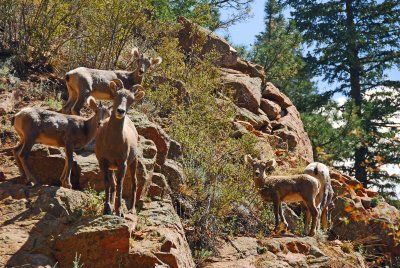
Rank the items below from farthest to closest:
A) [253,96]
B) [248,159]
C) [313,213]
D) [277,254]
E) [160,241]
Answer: [253,96] → [248,159] → [313,213] → [277,254] → [160,241]

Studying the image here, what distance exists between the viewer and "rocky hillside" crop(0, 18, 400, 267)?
7387 mm

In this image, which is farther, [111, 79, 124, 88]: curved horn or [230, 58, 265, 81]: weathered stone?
[230, 58, 265, 81]: weathered stone

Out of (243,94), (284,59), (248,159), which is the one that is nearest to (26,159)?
(248,159)

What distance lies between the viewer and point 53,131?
29.1ft

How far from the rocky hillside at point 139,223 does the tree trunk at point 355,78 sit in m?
7.75

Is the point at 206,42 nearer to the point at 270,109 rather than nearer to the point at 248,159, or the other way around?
the point at 270,109

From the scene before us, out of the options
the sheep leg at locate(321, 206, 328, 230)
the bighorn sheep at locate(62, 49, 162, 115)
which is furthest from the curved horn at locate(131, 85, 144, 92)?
the sheep leg at locate(321, 206, 328, 230)

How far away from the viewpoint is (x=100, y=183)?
9.20 m

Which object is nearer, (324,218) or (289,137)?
(324,218)

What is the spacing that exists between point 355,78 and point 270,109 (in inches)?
358

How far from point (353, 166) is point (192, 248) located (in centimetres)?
1569

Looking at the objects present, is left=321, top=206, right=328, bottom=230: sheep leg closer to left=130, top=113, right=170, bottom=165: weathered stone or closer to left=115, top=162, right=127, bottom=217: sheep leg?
left=130, top=113, right=170, bottom=165: weathered stone

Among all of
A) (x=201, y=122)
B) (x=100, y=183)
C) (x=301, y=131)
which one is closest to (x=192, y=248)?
(x=100, y=183)

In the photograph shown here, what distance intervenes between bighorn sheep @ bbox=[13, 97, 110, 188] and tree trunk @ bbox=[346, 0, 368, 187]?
54.2ft
